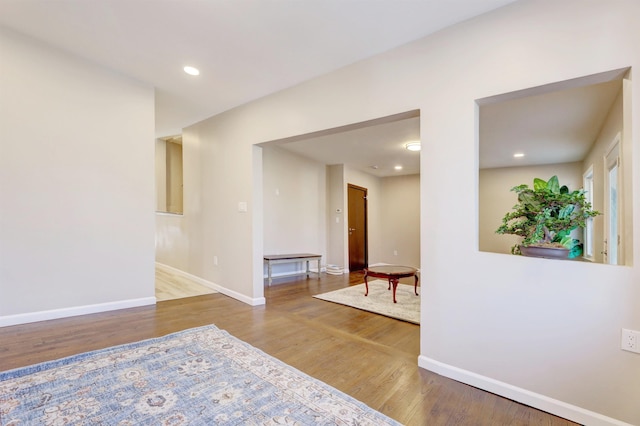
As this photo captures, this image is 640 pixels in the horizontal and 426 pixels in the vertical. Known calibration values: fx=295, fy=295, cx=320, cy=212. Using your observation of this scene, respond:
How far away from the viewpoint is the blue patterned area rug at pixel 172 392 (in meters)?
1.64

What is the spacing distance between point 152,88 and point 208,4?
6.67ft

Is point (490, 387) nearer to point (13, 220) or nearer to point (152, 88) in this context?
point (13, 220)

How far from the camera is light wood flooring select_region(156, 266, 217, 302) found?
4.21 m

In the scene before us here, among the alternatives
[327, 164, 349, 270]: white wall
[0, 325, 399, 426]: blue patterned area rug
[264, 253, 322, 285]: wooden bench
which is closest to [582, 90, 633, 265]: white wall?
[0, 325, 399, 426]: blue patterned area rug

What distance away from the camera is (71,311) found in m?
3.22

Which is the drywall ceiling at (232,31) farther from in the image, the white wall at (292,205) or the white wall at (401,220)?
the white wall at (401,220)

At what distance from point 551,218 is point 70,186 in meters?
4.42

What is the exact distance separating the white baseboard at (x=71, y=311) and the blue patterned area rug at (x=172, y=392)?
124 centimetres

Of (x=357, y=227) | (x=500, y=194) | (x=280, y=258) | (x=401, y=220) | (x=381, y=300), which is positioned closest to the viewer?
(x=381, y=300)

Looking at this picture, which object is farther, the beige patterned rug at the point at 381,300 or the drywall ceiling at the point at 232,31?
the beige patterned rug at the point at 381,300

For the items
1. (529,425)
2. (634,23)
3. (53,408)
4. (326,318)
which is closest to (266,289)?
(326,318)

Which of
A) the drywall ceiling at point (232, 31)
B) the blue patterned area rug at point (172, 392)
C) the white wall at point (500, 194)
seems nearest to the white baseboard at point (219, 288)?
the blue patterned area rug at point (172, 392)

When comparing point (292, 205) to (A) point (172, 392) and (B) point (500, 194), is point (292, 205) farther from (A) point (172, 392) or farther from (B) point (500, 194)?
(B) point (500, 194)

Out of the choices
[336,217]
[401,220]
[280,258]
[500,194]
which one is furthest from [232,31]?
[500,194]
